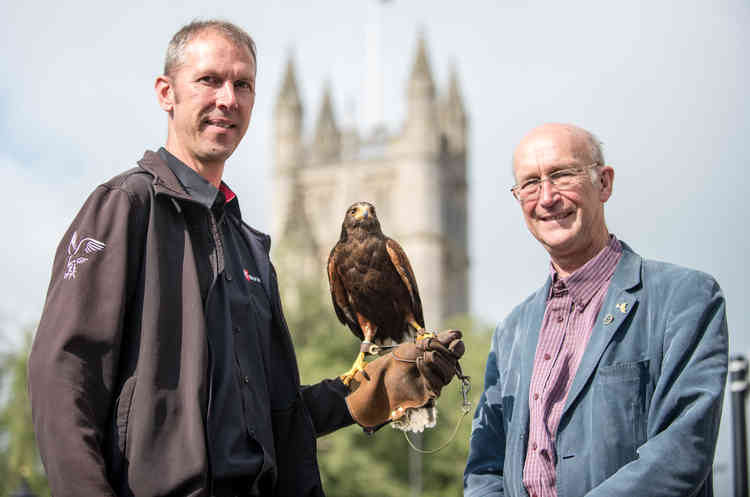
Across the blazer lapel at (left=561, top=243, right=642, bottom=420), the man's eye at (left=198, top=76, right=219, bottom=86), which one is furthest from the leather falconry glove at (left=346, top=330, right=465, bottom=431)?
the man's eye at (left=198, top=76, right=219, bottom=86)

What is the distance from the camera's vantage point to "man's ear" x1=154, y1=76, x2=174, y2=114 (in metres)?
2.84

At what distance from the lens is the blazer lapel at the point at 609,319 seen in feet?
9.46

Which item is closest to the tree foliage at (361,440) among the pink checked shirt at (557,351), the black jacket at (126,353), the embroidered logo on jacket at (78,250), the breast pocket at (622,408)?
the pink checked shirt at (557,351)

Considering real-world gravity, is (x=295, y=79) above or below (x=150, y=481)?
above

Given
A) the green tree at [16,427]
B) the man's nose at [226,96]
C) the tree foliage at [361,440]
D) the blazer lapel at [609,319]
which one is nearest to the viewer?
the man's nose at [226,96]

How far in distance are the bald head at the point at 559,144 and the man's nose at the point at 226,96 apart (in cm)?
109

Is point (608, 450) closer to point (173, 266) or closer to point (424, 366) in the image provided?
point (424, 366)

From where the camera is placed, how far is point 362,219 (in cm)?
341

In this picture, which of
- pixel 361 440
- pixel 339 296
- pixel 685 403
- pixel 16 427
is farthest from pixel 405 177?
pixel 685 403

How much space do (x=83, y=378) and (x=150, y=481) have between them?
338 mm

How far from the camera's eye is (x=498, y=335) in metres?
3.47

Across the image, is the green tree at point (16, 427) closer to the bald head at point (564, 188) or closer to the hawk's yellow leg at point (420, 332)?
the hawk's yellow leg at point (420, 332)

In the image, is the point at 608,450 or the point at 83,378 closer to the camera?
the point at 83,378

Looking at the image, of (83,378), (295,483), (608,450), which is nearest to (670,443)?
(608,450)
